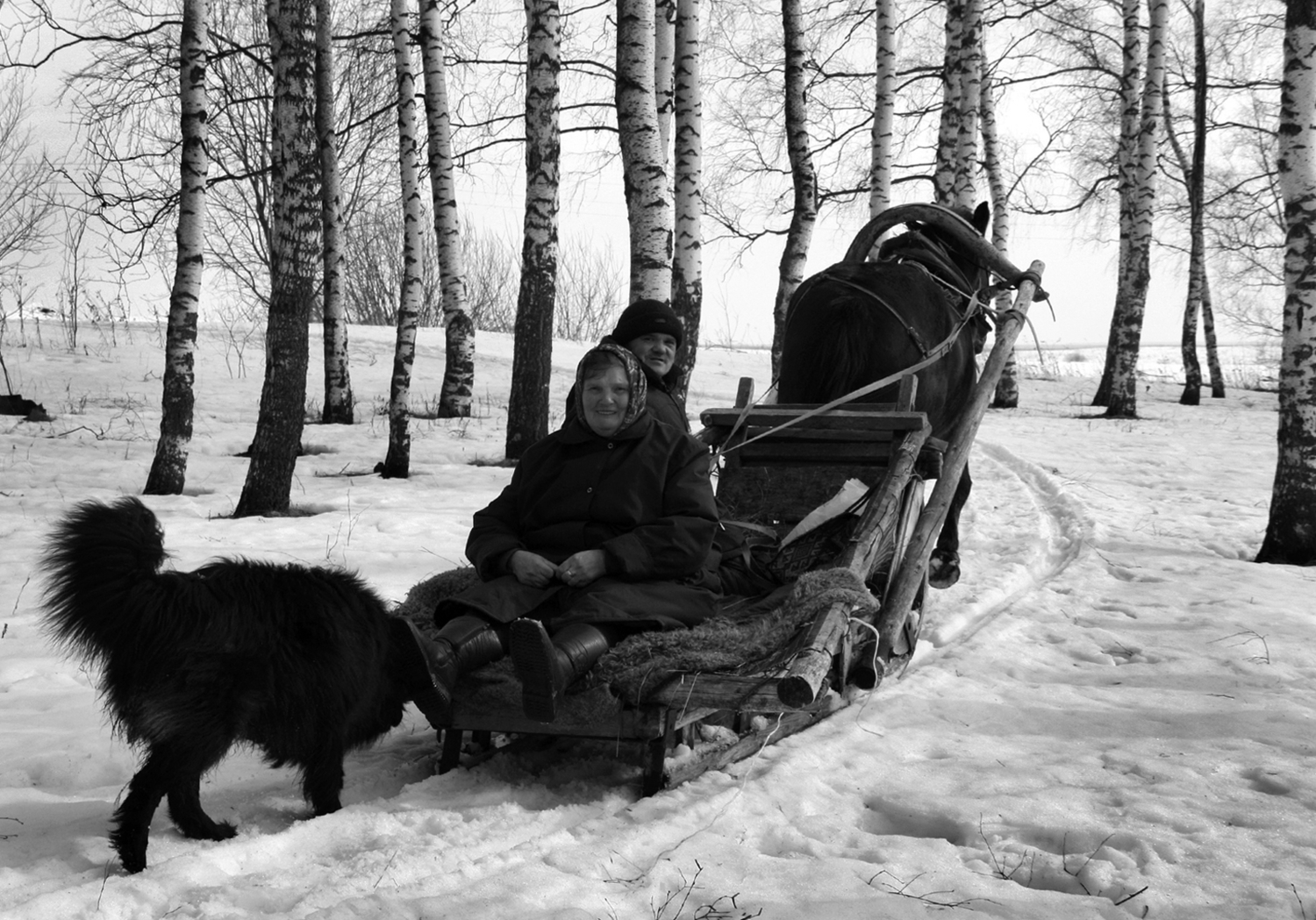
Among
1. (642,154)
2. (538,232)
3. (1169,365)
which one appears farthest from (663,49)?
(1169,365)

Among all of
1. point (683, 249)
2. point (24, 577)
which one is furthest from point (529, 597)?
point (683, 249)

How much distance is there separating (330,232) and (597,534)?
10.6 metres

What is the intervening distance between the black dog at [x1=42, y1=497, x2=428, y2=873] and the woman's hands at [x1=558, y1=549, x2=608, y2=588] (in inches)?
31.6

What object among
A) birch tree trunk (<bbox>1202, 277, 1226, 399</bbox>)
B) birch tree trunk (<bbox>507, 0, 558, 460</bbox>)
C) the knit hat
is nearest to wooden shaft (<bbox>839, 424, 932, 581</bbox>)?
the knit hat

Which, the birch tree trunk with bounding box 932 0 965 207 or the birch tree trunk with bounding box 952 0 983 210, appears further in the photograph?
the birch tree trunk with bounding box 932 0 965 207

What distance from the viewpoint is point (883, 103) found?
509 inches

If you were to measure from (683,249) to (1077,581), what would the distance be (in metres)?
5.01

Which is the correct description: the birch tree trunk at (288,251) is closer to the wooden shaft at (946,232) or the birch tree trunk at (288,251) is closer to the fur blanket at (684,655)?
the wooden shaft at (946,232)

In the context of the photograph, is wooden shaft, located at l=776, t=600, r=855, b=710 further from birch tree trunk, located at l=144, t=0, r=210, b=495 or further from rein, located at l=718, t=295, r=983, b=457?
birch tree trunk, located at l=144, t=0, r=210, b=495

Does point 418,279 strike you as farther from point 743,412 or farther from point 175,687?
point 175,687

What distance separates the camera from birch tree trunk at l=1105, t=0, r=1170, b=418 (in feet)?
45.0

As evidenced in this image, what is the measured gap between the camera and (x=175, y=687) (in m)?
2.57

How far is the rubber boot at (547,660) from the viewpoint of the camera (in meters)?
2.95

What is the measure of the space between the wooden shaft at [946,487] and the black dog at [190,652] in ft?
6.59
